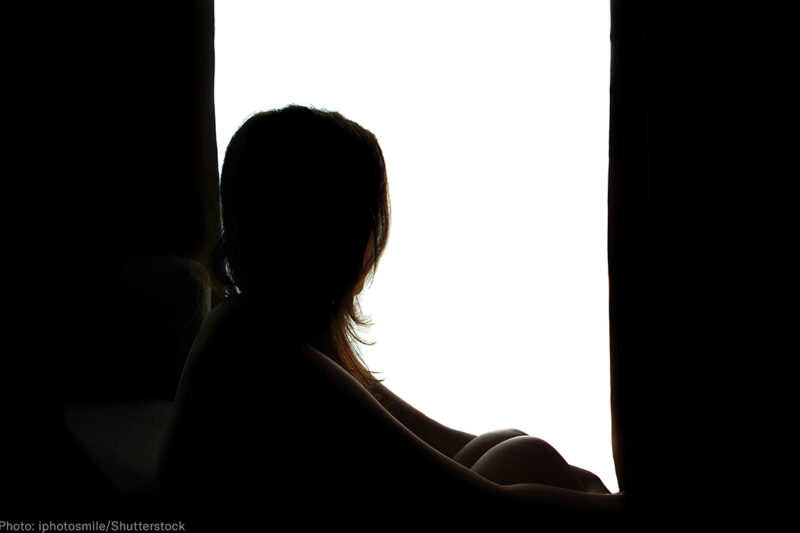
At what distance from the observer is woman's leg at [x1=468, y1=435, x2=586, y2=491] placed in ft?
2.56

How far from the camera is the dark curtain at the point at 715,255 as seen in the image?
69 cm

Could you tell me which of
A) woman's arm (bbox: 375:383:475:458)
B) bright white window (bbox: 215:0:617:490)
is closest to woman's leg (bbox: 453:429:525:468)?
woman's arm (bbox: 375:383:475:458)

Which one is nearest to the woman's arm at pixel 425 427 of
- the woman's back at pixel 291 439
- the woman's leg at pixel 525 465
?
the woman's leg at pixel 525 465

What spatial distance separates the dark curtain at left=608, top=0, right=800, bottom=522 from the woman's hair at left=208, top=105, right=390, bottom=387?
Result: 0.39 m

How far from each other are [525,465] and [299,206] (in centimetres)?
48

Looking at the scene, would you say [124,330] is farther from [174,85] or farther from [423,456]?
[423,456]

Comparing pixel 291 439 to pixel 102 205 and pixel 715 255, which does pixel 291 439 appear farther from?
pixel 102 205

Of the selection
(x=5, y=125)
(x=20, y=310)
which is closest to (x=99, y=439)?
(x=20, y=310)

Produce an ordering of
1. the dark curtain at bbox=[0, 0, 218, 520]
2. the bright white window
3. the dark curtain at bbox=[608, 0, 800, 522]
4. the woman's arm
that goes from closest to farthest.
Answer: the dark curtain at bbox=[608, 0, 800, 522] < the woman's arm < the dark curtain at bbox=[0, 0, 218, 520] < the bright white window

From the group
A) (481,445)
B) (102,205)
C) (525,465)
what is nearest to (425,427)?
(481,445)

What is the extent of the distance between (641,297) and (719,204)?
154 mm

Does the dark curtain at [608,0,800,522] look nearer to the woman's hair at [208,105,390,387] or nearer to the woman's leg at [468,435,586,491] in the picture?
the woman's leg at [468,435,586,491]

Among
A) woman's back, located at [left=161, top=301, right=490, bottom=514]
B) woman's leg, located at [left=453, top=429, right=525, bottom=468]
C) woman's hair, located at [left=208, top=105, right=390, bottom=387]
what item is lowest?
woman's leg, located at [left=453, top=429, right=525, bottom=468]

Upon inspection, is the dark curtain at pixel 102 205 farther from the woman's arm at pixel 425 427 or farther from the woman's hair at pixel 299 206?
the woman's hair at pixel 299 206
